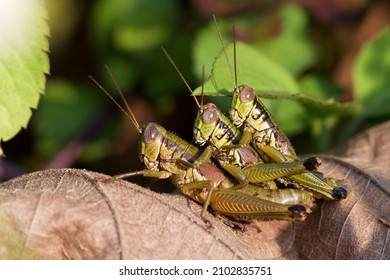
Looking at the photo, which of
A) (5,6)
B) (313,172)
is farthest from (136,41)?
(313,172)

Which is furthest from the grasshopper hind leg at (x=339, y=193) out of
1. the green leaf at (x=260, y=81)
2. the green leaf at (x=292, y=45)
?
the green leaf at (x=292, y=45)

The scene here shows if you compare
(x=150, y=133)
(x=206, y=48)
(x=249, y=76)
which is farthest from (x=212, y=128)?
(x=206, y=48)

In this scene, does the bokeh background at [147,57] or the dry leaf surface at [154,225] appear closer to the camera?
the dry leaf surface at [154,225]

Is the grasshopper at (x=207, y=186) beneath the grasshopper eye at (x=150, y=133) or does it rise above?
beneath

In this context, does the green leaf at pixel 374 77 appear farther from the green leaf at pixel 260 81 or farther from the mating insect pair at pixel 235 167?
the mating insect pair at pixel 235 167

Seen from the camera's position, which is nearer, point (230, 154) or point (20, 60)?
point (20, 60)

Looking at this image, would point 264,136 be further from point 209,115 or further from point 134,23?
point 134,23

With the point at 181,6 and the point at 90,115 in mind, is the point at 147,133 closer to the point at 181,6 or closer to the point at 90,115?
the point at 90,115
